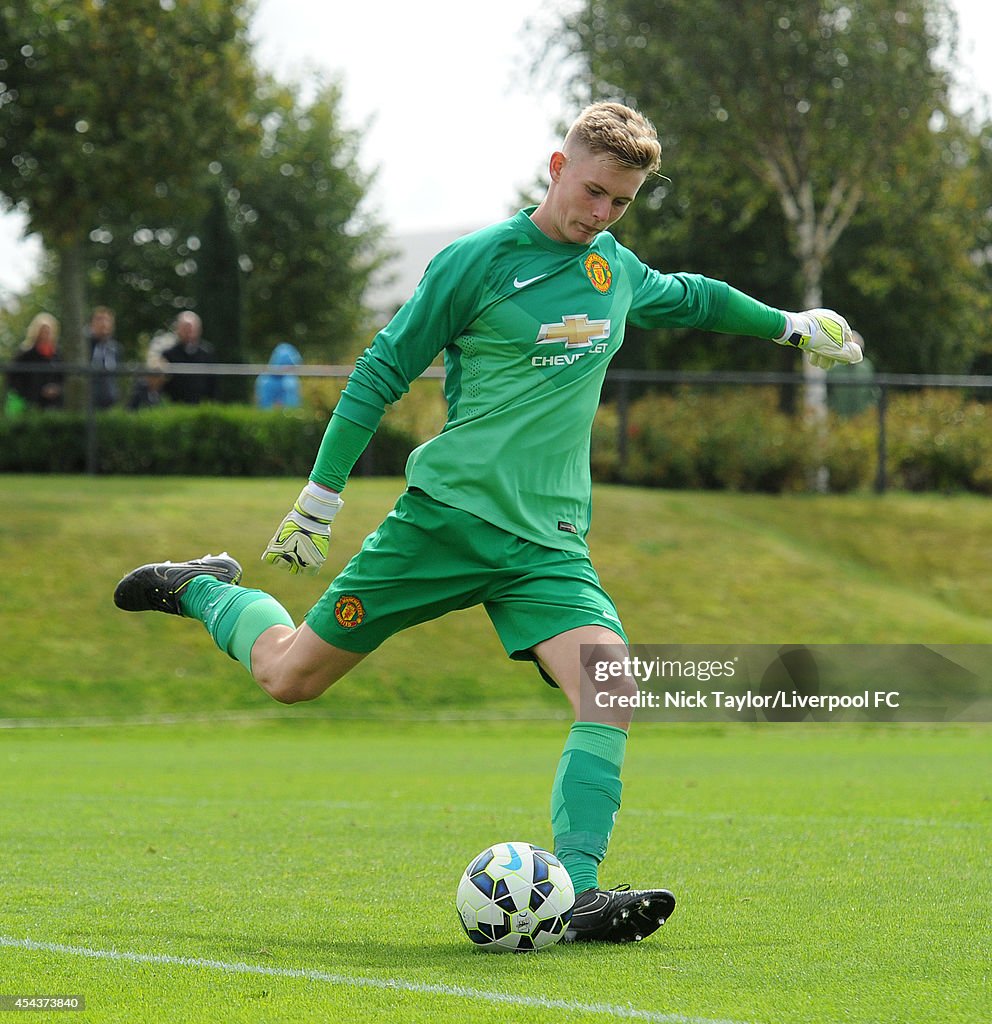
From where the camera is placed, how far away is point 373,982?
408 centimetres

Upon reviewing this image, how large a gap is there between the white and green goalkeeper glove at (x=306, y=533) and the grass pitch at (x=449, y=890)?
1.17 metres

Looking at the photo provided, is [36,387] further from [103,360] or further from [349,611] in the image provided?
[349,611]

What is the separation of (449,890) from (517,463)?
175cm

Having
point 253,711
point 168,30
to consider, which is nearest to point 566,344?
point 253,711

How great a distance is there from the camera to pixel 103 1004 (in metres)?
3.83

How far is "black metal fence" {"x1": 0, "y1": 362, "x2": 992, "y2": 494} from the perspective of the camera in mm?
19391

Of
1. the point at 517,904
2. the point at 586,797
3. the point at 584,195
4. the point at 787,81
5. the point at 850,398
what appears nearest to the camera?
the point at 517,904

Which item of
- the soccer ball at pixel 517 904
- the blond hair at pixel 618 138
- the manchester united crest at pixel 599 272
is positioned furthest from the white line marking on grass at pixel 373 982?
the blond hair at pixel 618 138

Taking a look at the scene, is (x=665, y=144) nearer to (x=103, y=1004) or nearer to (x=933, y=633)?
(x=933, y=633)

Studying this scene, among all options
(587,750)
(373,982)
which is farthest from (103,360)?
(373,982)

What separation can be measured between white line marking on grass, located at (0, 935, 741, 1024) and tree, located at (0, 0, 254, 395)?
56.7 feet

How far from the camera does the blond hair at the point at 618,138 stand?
193 inches

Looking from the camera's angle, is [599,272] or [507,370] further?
[599,272]

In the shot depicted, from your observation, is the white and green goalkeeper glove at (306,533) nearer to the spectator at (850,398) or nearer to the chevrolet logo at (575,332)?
the chevrolet logo at (575,332)
